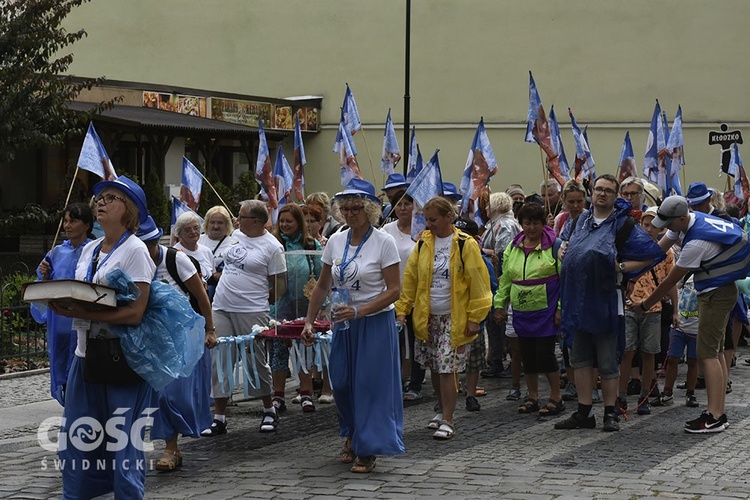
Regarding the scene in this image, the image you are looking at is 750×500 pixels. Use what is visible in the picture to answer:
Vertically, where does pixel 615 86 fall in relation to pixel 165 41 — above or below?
below

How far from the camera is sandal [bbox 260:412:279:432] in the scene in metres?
9.35

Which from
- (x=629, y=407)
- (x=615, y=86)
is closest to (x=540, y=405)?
(x=629, y=407)

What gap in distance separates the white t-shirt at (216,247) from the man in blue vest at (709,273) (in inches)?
138

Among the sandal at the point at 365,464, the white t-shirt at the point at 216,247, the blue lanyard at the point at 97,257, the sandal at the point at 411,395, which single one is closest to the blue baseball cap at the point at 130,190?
the blue lanyard at the point at 97,257

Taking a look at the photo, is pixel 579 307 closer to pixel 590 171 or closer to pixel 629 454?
pixel 629 454

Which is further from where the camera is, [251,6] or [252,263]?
[251,6]

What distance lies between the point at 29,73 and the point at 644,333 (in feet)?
31.0

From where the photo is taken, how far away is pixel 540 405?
1059 cm

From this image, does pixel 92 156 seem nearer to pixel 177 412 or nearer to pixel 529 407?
pixel 177 412

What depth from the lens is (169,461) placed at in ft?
25.5

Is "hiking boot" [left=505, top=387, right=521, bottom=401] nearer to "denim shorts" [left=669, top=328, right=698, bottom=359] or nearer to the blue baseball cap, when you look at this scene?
"denim shorts" [left=669, top=328, right=698, bottom=359]

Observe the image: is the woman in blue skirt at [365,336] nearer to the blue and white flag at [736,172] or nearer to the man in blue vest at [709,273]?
the man in blue vest at [709,273]

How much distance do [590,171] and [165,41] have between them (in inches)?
996

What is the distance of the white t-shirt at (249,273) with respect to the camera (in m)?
9.74
